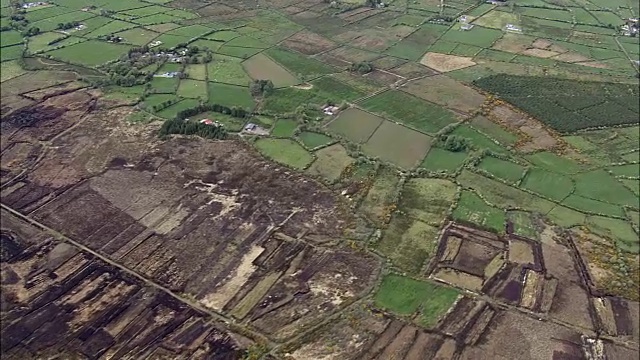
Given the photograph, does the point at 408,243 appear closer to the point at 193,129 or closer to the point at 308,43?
the point at 193,129

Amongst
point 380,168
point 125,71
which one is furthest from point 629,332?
point 125,71

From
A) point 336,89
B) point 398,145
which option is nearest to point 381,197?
point 398,145

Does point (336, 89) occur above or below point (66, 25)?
below

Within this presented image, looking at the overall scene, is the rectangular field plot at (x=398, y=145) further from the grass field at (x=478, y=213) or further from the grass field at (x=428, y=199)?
the grass field at (x=478, y=213)

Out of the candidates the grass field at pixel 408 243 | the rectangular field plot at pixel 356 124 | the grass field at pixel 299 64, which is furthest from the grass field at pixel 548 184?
the grass field at pixel 299 64

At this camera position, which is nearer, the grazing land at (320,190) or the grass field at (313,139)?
the grazing land at (320,190)

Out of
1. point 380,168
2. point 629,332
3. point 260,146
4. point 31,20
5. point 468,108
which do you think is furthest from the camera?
point 31,20

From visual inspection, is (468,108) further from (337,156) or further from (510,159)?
(337,156)
